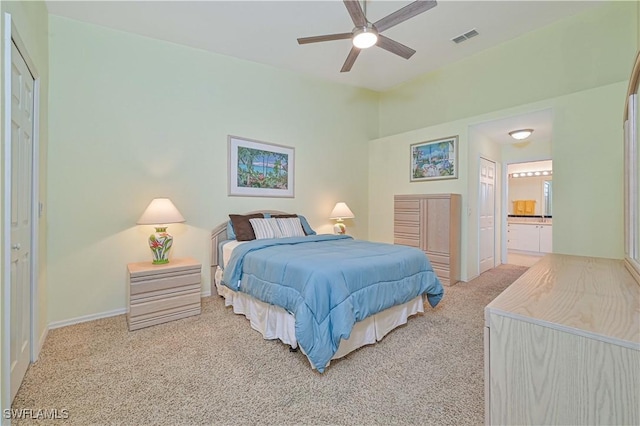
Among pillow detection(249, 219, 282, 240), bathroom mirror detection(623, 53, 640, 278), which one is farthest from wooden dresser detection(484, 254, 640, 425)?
pillow detection(249, 219, 282, 240)

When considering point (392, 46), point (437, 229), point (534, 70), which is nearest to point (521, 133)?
point (534, 70)

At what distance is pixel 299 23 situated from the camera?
3369mm

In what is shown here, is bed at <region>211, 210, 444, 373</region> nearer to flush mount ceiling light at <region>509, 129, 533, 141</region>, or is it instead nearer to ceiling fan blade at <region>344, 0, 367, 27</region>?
ceiling fan blade at <region>344, 0, 367, 27</region>

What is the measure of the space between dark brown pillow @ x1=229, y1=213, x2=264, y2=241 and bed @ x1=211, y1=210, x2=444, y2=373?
209 mm

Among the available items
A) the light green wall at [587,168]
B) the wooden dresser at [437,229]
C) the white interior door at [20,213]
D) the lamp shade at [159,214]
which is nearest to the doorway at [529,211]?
the wooden dresser at [437,229]

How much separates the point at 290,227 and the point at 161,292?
1.71 meters

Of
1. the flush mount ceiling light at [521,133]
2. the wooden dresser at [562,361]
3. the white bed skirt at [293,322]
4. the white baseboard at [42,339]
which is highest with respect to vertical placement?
the flush mount ceiling light at [521,133]

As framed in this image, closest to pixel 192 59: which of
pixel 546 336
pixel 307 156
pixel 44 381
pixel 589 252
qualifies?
pixel 307 156

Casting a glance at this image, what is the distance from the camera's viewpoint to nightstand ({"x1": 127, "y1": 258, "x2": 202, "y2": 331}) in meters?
2.66

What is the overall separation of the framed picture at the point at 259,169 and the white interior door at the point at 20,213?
6.73ft

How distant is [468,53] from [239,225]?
4.31 m

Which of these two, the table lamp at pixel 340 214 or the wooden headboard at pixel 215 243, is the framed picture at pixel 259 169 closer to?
the wooden headboard at pixel 215 243

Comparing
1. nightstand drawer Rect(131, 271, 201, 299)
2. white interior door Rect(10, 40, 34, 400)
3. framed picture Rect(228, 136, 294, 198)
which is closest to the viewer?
white interior door Rect(10, 40, 34, 400)

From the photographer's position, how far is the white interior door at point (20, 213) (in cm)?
170
